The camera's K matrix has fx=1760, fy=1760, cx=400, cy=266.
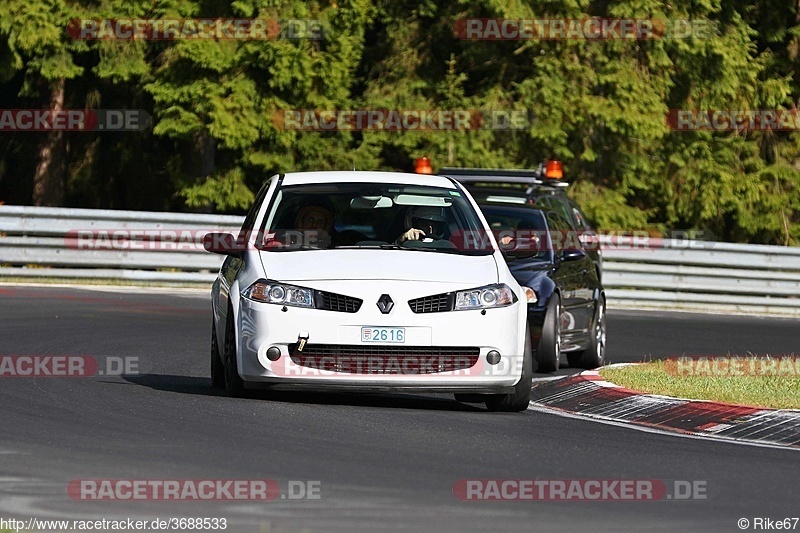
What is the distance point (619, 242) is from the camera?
27094mm

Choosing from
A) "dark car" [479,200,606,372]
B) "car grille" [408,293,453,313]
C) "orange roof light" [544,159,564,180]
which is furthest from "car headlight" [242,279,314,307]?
"orange roof light" [544,159,564,180]

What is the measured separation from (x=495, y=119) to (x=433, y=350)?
847 inches

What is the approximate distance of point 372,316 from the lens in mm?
10859

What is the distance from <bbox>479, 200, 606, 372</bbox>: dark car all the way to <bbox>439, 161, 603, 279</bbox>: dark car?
0.22 meters

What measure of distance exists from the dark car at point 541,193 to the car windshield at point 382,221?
4632 mm

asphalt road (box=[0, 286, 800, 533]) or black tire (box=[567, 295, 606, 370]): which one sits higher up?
asphalt road (box=[0, 286, 800, 533])

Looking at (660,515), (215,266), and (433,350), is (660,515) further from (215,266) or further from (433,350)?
(215,266)

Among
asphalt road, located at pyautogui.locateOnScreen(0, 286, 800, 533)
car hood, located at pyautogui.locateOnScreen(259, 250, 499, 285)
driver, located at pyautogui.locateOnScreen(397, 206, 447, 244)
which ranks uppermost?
driver, located at pyautogui.locateOnScreen(397, 206, 447, 244)

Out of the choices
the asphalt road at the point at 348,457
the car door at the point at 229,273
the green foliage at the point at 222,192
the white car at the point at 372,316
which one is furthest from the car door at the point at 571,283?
the green foliage at the point at 222,192

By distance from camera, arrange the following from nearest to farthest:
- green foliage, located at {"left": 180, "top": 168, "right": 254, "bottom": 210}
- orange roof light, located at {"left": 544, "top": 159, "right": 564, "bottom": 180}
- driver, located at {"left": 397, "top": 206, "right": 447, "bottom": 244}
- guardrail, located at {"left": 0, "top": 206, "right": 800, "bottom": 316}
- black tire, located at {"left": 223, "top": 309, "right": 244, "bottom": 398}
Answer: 1. black tire, located at {"left": 223, "top": 309, "right": 244, "bottom": 398}
2. driver, located at {"left": 397, "top": 206, "right": 447, "bottom": 244}
3. orange roof light, located at {"left": 544, "top": 159, "right": 564, "bottom": 180}
4. guardrail, located at {"left": 0, "top": 206, "right": 800, "bottom": 316}
5. green foliage, located at {"left": 180, "top": 168, "right": 254, "bottom": 210}

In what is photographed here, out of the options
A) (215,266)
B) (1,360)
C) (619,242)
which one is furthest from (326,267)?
(619,242)

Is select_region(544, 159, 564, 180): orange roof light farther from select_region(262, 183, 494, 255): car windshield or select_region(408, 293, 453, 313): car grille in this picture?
select_region(408, 293, 453, 313): car grille

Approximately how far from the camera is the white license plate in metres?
10.9

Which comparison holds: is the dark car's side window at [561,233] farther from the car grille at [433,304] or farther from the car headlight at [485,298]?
the car grille at [433,304]
